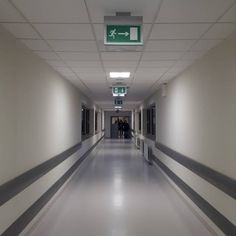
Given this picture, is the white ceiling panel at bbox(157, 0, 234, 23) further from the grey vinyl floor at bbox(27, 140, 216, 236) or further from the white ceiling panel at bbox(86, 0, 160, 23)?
the grey vinyl floor at bbox(27, 140, 216, 236)

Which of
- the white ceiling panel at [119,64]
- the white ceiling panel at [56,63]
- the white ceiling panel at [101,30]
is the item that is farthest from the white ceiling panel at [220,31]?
the white ceiling panel at [56,63]

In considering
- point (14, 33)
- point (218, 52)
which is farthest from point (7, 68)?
point (218, 52)

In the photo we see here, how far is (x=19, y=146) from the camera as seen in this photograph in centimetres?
383

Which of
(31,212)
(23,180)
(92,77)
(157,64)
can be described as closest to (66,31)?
(23,180)

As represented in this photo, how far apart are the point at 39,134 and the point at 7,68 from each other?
1.67 metres

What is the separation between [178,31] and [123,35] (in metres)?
0.95

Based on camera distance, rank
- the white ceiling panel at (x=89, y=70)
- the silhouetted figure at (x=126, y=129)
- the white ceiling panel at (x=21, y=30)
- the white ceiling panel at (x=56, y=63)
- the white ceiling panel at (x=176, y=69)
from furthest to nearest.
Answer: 1. the silhouetted figure at (x=126, y=129)
2. the white ceiling panel at (x=89, y=70)
3. the white ceiling panel at (x=176, y=69)
4. the white ceiling panel at (x=56, y=63)
5. the white ceiling panel at (x=21, y=30)

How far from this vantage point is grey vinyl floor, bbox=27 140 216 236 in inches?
159

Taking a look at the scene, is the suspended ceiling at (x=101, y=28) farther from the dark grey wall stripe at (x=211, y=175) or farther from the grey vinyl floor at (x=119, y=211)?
the grey vinyl floor at (x=119, y=211)

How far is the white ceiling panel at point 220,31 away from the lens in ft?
10.5

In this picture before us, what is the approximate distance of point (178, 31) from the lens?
342cm

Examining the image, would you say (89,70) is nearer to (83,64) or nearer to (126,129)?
(83,64)

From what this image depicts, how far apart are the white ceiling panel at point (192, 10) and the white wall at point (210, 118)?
0.64 metres

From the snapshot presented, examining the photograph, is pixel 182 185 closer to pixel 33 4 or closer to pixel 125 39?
pixel 125 39
